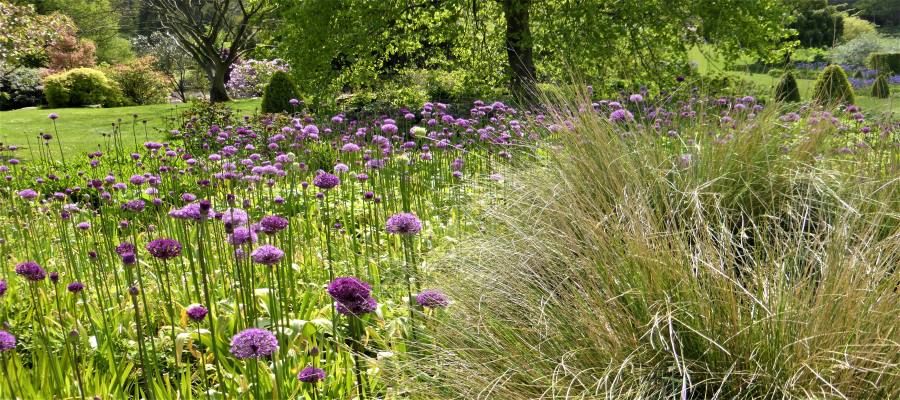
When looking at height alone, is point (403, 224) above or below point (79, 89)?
below

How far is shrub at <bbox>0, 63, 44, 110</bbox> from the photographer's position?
65.6 ft

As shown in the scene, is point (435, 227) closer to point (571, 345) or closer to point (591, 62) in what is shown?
point (571, 345)

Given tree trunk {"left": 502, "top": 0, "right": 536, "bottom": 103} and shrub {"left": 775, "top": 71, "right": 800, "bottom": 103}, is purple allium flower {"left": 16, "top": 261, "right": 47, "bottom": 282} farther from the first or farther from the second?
tree trunk {"left": 502, "top": 0, "right": 536, "bottom": 103}

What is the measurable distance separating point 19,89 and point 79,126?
854cm

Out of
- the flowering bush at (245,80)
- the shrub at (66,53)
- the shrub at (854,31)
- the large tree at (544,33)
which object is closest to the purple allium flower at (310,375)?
the shrub at (854,31)

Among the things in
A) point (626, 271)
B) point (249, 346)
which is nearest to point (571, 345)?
point (626, 271)

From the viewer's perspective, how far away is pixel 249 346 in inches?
Answer: 60.0

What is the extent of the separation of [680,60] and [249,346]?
9.55 metres

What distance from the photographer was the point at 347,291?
5.37 ft

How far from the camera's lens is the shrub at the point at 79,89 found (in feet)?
62.8

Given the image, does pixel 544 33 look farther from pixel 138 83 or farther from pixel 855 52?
pixel 138 83

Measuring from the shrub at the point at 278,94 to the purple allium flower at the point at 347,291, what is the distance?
39.1 feet

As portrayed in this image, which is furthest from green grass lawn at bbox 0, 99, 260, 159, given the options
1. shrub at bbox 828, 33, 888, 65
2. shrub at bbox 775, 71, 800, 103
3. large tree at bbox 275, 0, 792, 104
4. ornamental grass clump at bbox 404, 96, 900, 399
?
ornamental grass clump at bbox 404, 96, 900, 399

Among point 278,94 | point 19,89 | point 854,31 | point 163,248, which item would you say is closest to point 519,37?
point 278,94
